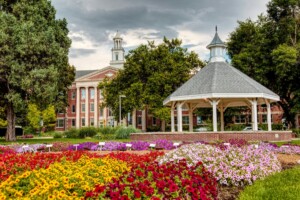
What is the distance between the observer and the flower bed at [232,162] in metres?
8.45

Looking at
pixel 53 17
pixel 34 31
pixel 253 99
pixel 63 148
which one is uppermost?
pixel 53 17

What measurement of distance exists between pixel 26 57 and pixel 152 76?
Result: 65.7ft

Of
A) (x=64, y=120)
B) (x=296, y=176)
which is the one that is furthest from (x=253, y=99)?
(x=64, y=120)

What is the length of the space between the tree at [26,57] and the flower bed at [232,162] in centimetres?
2016

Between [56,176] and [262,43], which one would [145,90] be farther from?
[56,176]

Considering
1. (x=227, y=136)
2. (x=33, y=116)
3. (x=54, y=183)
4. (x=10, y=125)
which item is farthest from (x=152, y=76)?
(x=54, y=183)

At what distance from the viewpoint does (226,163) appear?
883 centimetres

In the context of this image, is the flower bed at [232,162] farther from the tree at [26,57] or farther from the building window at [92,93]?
the building window at [92,93]

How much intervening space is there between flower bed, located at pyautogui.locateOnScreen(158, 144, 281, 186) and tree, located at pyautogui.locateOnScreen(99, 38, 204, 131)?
3376 centimetres

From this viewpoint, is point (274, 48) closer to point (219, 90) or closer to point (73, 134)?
point (219, 90)

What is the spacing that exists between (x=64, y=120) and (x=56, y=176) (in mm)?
74626

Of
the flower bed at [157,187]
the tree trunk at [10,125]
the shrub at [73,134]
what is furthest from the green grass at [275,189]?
the shrub at [73,134]

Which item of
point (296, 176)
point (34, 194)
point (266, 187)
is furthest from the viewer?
point (296, 176)

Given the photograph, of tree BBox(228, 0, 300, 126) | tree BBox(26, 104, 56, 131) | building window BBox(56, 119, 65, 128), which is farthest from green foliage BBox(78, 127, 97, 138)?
building window BBox(56, 119, 65, 128)
